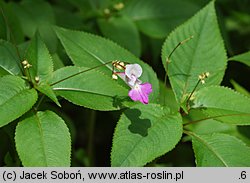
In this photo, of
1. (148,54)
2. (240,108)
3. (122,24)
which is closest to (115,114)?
(122,24)

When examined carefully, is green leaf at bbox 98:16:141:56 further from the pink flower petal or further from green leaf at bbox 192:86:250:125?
the pink flower petal

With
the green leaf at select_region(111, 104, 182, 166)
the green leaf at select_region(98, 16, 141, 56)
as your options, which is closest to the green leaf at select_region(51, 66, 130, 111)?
the green leaf at select_region(111, 104, 182, 166)

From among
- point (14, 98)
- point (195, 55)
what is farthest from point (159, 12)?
point (14, 98)

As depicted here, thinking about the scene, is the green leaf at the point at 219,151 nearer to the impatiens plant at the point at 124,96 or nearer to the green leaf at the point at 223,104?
the impatiens plant at the point at 124,96

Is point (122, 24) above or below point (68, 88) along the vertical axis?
above

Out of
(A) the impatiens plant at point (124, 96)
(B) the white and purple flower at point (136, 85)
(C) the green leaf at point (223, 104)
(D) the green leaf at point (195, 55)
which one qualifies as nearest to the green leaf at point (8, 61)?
(A) the impatiens plant at point (124, 96)

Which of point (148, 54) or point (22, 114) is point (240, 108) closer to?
point (22, 114)
